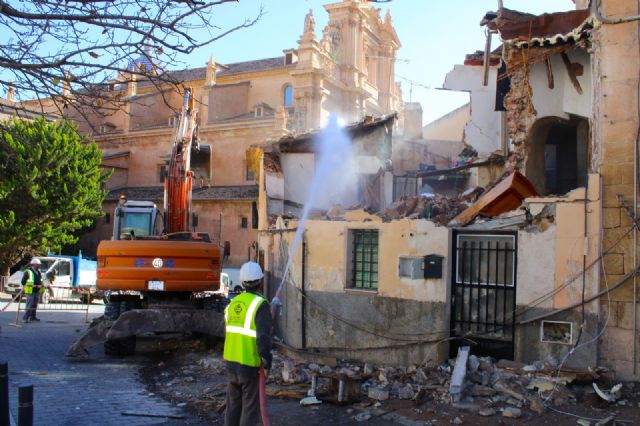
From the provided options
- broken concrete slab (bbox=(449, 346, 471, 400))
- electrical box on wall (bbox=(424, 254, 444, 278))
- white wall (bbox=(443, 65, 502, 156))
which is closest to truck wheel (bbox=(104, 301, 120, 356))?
electrical box on wall (bbox=(424, 254, 444, 278))

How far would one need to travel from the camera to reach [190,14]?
6.34 metres

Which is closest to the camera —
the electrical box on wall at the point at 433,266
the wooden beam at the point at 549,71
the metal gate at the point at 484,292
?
the metal gate at the point at 484,292

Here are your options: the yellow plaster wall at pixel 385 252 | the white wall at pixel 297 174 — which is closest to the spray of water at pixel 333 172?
the white wall at pixel 297 174

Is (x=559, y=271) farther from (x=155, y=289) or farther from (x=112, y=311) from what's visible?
(x=112, y=311)

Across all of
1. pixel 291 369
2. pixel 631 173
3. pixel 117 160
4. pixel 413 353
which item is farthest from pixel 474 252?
pixel 117 160

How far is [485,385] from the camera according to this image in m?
8.61

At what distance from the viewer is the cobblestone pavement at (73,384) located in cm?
780

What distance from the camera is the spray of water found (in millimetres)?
15172

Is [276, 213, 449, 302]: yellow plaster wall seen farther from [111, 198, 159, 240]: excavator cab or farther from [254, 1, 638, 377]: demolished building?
[111, 198, 159, 240]: excavator cab

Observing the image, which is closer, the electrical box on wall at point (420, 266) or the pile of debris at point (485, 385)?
the pile of debris at point (485, 385)

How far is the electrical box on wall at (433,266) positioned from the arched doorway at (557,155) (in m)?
5.35

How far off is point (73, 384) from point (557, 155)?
12.5 meters

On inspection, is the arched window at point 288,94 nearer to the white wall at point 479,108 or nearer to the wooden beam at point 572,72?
the white wall at point 479,108

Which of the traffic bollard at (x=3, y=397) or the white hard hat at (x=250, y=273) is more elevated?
the white hard hat at (x=250, y=273)
